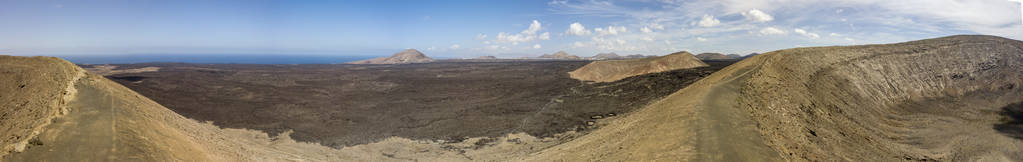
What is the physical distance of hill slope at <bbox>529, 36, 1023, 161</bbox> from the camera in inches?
456

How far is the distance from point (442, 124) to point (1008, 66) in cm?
3834

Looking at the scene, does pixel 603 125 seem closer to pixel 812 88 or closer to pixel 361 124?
pixel 812 88

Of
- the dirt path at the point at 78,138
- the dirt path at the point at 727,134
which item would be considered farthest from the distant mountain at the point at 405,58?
the dirt path at the point at 727,134

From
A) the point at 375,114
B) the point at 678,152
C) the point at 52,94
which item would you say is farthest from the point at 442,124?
the point at 52,94

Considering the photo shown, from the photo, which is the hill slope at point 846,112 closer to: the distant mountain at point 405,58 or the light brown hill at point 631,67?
the light brown hill at point 631,67

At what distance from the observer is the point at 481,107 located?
88.3ft

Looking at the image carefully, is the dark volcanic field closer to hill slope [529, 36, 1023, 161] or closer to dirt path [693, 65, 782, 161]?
hill slope [529, 36, 1023, 161]

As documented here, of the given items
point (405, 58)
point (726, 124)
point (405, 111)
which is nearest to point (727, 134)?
point (726, 124)

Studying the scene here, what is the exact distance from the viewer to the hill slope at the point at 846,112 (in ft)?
38.0

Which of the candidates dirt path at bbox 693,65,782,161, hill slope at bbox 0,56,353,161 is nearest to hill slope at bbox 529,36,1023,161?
dirt path at bbox 693,65,782,161

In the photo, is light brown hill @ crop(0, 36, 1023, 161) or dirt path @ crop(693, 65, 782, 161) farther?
light brown hill @ crop(0, 36, 1023, 161)

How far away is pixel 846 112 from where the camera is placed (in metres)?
16.9

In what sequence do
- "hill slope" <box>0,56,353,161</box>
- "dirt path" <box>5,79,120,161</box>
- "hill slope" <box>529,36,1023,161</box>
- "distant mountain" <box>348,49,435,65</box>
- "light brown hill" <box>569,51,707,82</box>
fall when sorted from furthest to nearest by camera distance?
1. "distant mountain" <box>348,49,435,65</box>
2. "light brown hill" <box>569,51,707,82</box>
3. "hill slope" <box>529,36,1023,161</box>
4. "hill slope" <box>0,56,353,161</box>
5. "dirt path" <box>5,79,120,161</box>

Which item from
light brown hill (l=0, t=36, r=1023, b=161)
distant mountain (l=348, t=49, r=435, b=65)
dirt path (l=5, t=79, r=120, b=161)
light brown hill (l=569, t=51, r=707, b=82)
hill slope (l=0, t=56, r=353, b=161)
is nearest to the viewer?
dirt path (l=5, t=79, r=120, b=161)
